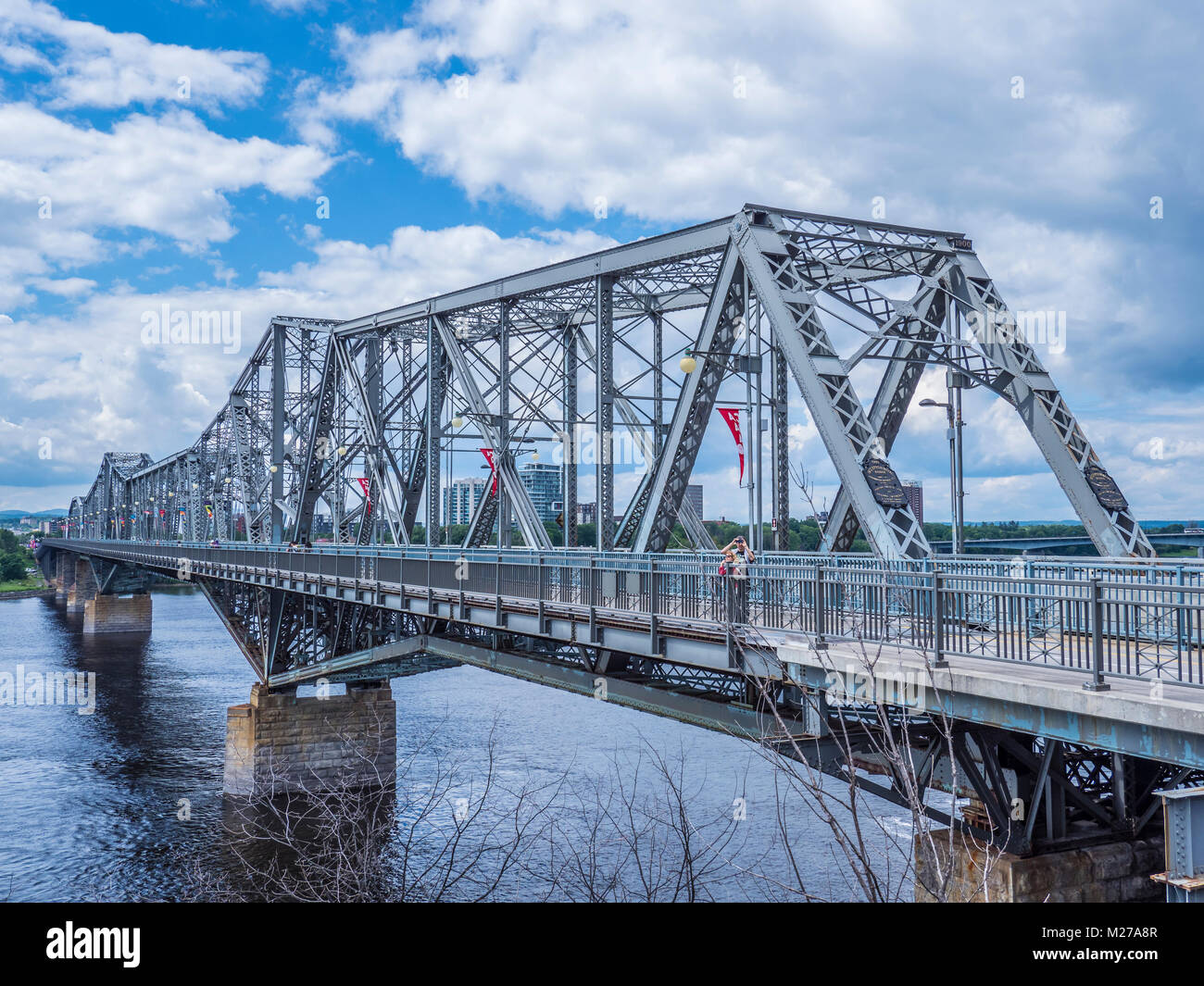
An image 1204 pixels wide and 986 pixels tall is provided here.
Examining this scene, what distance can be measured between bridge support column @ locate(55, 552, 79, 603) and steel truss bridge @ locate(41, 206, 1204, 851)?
100m

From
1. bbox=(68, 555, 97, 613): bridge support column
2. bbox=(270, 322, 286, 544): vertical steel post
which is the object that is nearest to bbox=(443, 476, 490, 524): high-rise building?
bbox=(270, 322, 286, 544): vertical steel post

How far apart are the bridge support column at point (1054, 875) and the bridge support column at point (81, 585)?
116m

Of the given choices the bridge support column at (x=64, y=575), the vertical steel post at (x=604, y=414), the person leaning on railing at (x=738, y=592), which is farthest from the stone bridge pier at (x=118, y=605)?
the person leaning on railing at (x=738, y=592)

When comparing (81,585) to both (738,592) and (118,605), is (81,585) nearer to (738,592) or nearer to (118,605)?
(118,605)

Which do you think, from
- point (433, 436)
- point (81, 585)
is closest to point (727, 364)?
point (433, 436)

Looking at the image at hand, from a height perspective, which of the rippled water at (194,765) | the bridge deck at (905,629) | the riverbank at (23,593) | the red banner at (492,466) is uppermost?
the red banner at (492,466)

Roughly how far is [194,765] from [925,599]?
35.5 m

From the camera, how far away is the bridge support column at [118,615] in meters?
91.9

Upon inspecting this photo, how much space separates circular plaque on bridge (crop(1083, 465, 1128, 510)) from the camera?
59.6 feet

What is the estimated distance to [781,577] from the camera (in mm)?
13094

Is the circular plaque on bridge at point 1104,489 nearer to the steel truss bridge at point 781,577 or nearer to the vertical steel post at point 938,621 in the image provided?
the steel truss bridge at point 781,577

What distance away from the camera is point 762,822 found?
2716 centimetres
